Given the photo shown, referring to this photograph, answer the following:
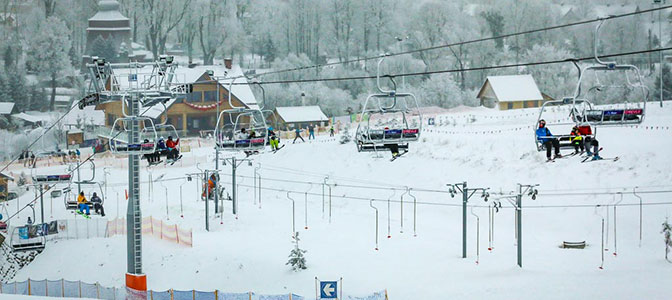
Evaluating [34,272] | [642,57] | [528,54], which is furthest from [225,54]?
[34,272]

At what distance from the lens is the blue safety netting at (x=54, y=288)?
36.2 m

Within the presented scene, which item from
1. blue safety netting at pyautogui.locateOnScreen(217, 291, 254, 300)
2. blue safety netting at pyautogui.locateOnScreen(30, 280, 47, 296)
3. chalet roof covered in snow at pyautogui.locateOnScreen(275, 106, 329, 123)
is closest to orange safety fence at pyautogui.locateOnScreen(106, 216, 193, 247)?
blue safety netting at pyautogui.locateOnScreen(30, 280, 47, 296)

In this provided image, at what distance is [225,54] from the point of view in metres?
116

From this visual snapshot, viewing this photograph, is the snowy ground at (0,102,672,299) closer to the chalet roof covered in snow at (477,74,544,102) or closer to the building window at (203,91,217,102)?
the building window at (203,91,217,102)

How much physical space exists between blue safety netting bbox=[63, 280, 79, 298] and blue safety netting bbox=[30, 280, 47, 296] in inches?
34.8

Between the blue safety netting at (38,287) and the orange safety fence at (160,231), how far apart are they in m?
6.78

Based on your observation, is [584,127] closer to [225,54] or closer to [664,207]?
[664,207]

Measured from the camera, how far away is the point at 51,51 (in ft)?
351

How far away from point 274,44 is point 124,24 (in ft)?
57.6

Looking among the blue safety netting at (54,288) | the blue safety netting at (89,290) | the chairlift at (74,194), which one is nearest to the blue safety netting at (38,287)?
the blue safety netting at (54,288)

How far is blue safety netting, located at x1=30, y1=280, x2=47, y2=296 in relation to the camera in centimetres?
3650

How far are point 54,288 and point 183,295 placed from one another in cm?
611

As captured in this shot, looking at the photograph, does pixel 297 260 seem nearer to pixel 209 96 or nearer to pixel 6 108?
pixel 209 96

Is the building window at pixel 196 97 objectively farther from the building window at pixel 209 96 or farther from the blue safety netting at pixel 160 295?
the blue safety netting at pixel 160 295
